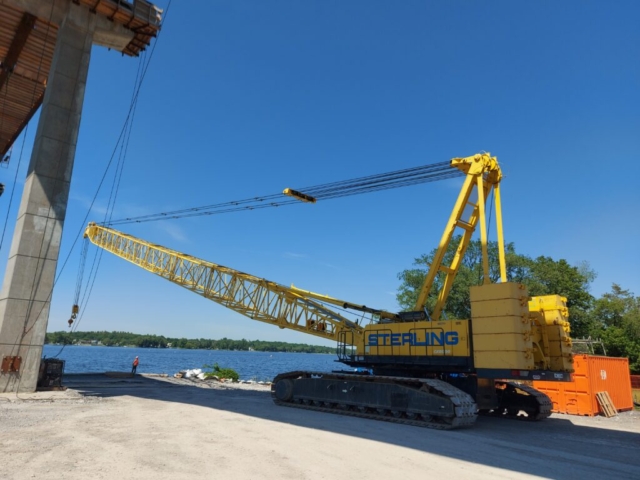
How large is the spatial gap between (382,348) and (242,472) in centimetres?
921

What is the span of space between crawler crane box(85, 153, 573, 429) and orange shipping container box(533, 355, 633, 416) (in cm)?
388

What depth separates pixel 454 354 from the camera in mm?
13031

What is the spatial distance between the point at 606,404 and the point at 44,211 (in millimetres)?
23474

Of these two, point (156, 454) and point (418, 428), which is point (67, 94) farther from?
point (418, 428)

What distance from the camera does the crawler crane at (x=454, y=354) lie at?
462 inches

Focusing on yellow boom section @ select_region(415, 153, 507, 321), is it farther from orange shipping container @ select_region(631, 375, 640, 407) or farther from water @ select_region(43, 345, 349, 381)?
orange shipping container @ select_region(631, 375, 640, 407)

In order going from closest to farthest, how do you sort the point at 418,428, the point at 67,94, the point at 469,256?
the point at 418,428 < the point at 67,94 < the point at 469,256

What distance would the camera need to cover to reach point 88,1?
17.9 m

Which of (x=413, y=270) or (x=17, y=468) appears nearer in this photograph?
(x=17, y=468)

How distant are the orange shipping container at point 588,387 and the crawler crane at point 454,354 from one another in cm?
388

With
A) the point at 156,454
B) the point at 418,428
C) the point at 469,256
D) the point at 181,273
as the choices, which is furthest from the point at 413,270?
the point at 156,454

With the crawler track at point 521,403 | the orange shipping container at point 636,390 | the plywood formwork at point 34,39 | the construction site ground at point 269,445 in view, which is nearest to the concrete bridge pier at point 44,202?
the plywood formwork at point 34,39

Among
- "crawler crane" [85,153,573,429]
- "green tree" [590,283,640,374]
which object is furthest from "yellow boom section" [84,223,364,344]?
"green tree" [590,283,640,374]

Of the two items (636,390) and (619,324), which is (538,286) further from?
(619,324)
